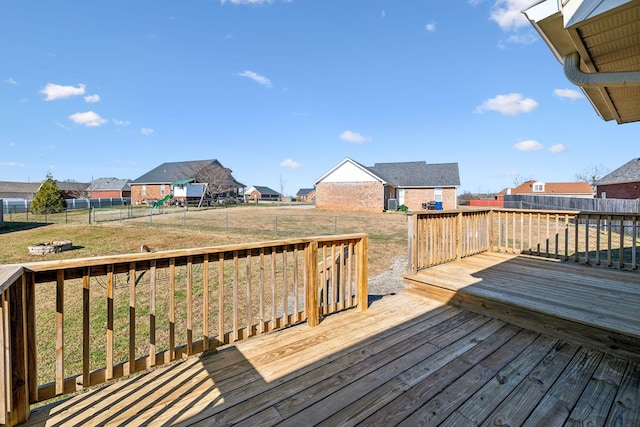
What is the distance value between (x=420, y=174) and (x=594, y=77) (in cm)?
2689

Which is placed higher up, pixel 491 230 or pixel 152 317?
pixel 491 230

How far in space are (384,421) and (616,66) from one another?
4605 mm

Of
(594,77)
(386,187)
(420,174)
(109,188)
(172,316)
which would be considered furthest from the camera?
(109,188)

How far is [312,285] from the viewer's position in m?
3.06

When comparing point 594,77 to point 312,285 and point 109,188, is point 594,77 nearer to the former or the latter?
point 312,285

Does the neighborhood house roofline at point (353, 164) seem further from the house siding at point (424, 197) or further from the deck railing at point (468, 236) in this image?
the deck railing at point (468, 236)

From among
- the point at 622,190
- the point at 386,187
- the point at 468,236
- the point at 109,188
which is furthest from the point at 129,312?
the point at 109,188

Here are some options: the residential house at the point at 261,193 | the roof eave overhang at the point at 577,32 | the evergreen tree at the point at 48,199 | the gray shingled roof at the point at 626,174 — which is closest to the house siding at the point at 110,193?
the residential house at the point at 261,193

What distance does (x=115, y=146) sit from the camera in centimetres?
3303

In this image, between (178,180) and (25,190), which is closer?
(178,180)

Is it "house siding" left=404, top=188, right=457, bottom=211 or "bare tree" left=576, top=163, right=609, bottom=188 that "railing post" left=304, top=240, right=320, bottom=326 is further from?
"bare tree" left=576, top=163, right=609, bottom=188

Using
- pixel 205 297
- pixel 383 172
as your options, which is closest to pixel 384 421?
pixel 205 297

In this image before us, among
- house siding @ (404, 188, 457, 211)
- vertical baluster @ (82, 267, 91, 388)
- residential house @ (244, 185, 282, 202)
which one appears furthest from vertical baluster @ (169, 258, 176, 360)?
residential house @ (244, 185, 282, 202)

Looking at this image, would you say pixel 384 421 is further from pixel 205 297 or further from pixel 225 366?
pixel 205 297
